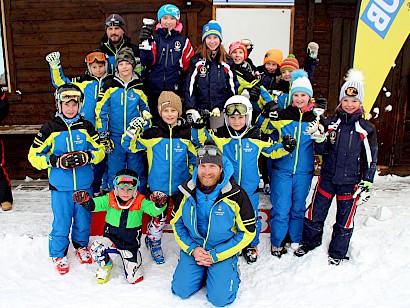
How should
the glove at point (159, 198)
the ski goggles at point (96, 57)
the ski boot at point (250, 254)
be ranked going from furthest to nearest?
the ski goggles at point (96, 57) → the ski boot at point (250, 254) → the glove at point (159, 198)

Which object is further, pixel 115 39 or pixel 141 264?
pixel 115 39

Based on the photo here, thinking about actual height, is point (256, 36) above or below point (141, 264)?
above

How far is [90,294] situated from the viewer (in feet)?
13.3

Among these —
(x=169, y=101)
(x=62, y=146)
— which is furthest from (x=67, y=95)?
(x=169, y=101)

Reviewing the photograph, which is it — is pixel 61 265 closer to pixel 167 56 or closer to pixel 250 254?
pixel 250 254

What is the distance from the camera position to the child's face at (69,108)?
429cm

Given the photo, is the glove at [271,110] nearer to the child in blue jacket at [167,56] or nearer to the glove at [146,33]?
the child in blue jacket at [167,56]

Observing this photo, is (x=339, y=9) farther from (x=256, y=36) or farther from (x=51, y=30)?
(x=51, y=30)

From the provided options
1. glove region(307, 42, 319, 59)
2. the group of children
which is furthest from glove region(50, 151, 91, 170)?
glove region(307, 42, 319, 59)

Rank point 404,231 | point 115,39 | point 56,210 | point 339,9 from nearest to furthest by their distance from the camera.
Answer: point 56,210 < point 404,231 < point 115,39 < point 339,9

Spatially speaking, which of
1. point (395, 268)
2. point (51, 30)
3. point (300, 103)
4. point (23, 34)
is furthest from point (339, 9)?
point (23, 34)

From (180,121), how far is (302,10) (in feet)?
11.8

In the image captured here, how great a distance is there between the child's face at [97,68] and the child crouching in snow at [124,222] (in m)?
1.63

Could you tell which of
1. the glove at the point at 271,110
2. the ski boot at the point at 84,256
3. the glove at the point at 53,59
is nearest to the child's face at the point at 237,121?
the glove at the point at 271,110
